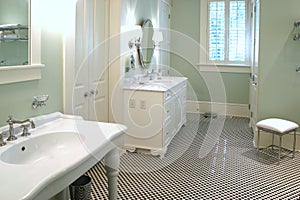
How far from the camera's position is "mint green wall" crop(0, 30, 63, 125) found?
205 cm

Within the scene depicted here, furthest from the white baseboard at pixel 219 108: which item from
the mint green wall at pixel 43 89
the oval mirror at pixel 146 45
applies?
the mint green wall at pixel 43 89

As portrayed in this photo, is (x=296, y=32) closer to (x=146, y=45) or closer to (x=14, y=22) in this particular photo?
(x=146, y=45)

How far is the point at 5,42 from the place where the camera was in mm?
2006

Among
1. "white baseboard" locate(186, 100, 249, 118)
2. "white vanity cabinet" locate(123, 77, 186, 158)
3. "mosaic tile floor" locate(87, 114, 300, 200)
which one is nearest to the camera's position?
"mosaic tile floor" locate(87, 114, 300, 200)

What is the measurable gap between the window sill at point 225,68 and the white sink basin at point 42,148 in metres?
4.76

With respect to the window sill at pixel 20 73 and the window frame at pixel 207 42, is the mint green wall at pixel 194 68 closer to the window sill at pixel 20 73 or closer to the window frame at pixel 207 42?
the window frame at pixel 207 42

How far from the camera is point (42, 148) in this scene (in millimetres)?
2043

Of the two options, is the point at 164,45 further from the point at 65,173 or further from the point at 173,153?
the point at 65,173

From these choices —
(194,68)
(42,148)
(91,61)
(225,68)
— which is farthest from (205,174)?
(194,68)

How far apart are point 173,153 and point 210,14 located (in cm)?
348

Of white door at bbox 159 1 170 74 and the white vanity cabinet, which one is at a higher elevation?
white door at bbox 159 1 170 74

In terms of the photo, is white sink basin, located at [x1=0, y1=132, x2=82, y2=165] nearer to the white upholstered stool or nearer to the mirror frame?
the mirror frame

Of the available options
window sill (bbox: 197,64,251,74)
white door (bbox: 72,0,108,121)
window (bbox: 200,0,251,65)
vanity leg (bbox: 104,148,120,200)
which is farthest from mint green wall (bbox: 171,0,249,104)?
vanity leg (bbox: 104,148,120,200)

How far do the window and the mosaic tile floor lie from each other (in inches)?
87.1
